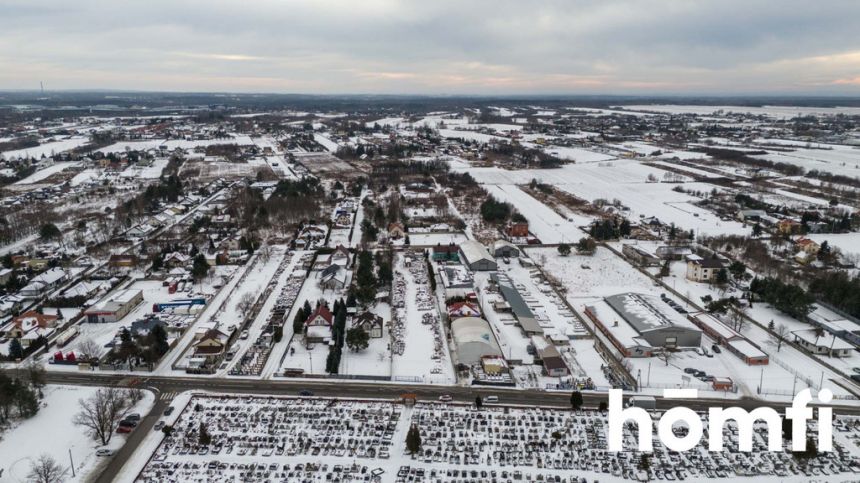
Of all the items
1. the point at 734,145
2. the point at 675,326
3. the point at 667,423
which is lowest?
the point at 667,423

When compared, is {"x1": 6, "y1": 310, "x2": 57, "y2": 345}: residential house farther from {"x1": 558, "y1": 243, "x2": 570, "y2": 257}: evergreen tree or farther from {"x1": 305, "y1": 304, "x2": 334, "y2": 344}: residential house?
{"x1": 558, "y1": 243, "x2": 570, "y2": 257}: evergreen tree

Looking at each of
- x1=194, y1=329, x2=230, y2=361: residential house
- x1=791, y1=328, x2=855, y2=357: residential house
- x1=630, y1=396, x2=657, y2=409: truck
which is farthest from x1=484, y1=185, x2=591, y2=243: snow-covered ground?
x1=194, y1=329, x2=230, y2=361: residential house

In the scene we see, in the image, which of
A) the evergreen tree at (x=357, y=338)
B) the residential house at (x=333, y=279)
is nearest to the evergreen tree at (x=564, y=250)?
the residential house at (x=333, y=279)

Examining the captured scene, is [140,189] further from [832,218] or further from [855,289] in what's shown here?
[832,218]

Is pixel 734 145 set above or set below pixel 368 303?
above

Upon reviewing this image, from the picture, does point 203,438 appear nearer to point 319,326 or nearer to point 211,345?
point 211,345

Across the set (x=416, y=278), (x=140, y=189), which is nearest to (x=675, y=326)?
(x=416, y=278)
